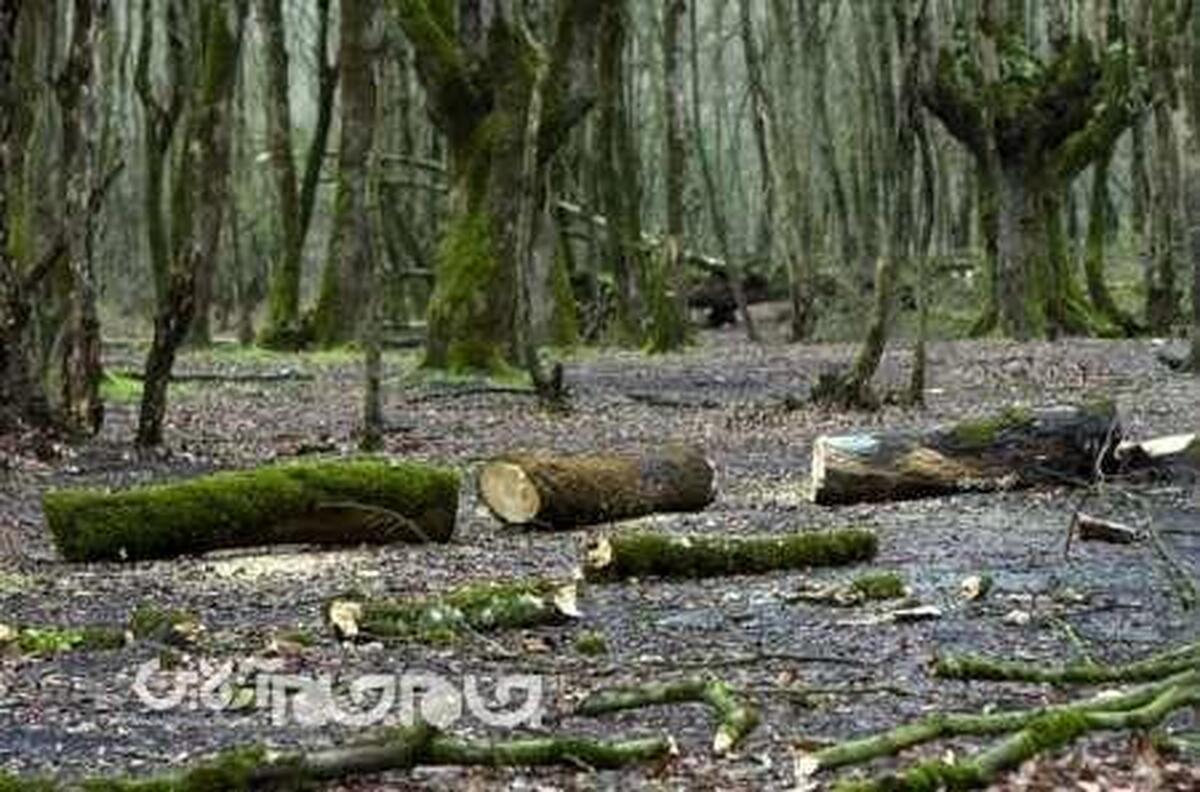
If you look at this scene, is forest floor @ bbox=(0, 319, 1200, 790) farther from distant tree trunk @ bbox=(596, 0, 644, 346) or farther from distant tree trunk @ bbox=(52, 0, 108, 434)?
distant tree trunk @ bbox=(596, 0, 644, 346)

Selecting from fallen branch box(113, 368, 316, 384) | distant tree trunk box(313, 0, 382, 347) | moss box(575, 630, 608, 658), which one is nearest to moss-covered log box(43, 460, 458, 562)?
moss box(575, 630, 608, 658)

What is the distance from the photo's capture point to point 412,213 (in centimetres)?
4025

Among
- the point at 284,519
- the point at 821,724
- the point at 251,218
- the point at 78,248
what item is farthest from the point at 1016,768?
the point at 251,218

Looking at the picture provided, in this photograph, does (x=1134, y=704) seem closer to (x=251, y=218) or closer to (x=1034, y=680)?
(x=1034, y=680)

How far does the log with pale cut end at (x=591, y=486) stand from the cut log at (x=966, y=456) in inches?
33.3

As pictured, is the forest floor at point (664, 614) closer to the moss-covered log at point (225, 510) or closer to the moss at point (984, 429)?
the moss-covered log at point (225, 510)

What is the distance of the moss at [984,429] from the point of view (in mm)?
11031

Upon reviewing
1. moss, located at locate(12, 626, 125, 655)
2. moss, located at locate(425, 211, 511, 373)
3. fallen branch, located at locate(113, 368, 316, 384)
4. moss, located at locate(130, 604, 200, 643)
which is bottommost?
moss, located at locate(12, 626, 125, 655)

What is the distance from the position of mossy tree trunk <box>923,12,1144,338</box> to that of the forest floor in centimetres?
1247

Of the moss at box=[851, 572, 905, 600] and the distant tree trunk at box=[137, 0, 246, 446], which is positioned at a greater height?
the distant tree trunk at box=[137, 0, 246, 446]

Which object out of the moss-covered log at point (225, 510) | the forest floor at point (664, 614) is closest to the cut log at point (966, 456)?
the forest floor at point (664, 614)

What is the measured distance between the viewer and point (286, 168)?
103 ft

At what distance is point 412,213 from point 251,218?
10.4m

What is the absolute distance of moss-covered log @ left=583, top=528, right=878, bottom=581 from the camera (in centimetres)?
853
